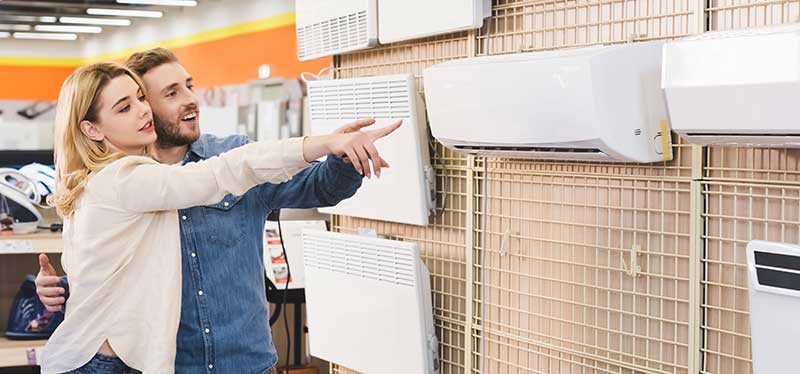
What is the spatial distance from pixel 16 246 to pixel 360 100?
1626 mm

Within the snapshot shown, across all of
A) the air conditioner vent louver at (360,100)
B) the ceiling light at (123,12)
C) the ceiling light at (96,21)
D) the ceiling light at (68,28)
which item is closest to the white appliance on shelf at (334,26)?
the air conditioner vent louver at (360,100)

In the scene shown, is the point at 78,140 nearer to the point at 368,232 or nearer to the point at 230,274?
the point at 230,274

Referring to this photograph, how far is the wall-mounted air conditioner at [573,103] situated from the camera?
85.5 inches

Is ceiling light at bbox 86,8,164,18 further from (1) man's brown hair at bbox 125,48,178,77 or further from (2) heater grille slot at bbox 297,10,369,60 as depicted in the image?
(1) man's brown hair at bbox 125,48,178,77

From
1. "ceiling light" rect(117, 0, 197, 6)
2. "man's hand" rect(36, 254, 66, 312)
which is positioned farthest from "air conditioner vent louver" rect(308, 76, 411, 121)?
"ceiling light" rect(117, 0, 197, 6)

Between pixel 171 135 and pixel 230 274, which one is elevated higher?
pixel 171 135

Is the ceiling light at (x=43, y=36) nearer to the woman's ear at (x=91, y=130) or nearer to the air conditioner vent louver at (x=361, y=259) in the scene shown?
the air conditioner vent louver at (x=361, y=259)

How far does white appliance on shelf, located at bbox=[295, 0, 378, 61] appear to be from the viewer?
10.6 ft

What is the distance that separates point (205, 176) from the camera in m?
2.15

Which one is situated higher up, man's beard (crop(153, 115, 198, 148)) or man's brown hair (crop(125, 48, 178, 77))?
man's brown hair (crop(125, 48, 178, 77))

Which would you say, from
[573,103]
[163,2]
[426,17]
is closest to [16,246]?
[426,17]

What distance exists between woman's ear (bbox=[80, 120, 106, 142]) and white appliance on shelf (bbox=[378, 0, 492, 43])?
3.36 feet

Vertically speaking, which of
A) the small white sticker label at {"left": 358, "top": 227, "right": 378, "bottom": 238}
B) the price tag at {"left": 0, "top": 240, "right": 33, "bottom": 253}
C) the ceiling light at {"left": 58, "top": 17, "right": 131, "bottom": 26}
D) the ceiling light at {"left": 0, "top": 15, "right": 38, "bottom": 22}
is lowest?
the price tag at {"left": 0, "top": 240, "right": 33, "bottom": 253}

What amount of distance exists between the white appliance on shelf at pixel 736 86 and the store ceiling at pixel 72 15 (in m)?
13.6
